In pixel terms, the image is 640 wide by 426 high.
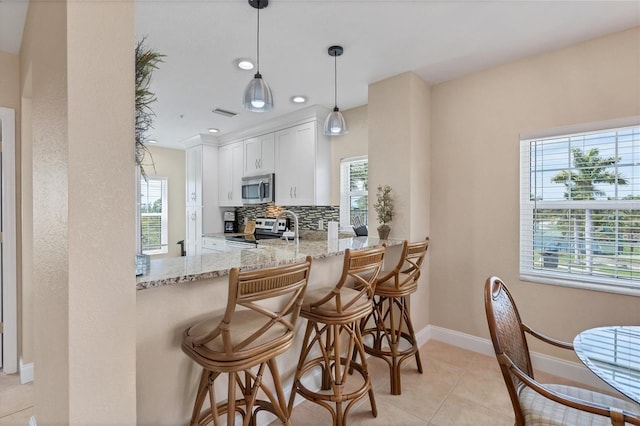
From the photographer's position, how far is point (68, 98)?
95 centimetres

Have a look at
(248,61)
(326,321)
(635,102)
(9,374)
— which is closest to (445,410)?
(326,321)

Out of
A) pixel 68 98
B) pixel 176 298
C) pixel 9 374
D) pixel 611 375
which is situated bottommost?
pixel 9 374

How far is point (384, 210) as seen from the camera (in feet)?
9.41

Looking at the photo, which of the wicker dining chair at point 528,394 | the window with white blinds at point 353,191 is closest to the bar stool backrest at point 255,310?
the wicker dining chair at point 528,394

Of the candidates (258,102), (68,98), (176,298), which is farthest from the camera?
(258,102)

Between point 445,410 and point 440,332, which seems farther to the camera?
point 440,332

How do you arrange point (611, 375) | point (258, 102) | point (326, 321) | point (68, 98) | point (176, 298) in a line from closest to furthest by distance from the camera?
1. point (68, 98)
2. point (611, 375)
3. point (176, 298)
4. point (326, 321)
5. point (258, 102)

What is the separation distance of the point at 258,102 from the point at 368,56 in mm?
1173

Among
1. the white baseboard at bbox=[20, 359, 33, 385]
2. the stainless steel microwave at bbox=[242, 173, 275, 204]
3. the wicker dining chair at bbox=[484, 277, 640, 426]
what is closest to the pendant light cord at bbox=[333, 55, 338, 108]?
the stainless steel microwave at bbox=[242, 173, 275, 204]

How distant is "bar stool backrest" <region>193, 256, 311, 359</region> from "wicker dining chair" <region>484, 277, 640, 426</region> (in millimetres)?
876

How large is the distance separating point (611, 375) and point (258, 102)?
216 centimetres

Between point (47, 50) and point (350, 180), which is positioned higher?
point (47, 50)

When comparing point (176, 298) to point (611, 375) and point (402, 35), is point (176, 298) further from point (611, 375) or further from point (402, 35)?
point (402, 35)

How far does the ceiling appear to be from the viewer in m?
1.92
